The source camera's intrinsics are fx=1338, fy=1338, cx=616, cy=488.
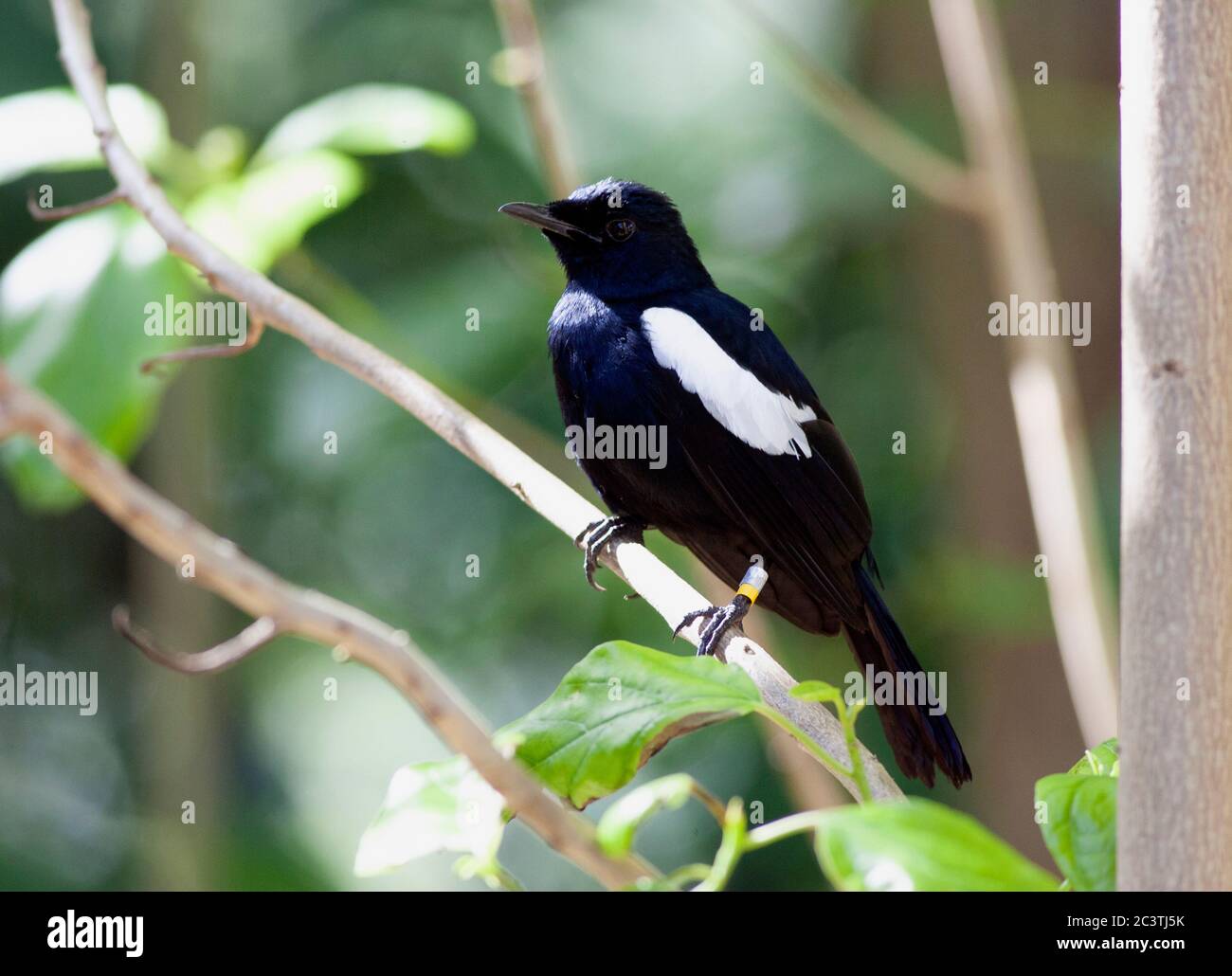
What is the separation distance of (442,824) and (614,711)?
21cm

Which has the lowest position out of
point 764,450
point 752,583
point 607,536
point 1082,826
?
point 1082,826

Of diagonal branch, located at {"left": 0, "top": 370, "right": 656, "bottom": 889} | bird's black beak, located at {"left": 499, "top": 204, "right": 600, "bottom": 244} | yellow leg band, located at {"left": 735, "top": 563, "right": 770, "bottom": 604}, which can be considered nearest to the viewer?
diagonal branch, located at {"left": 0, "top": 370, "right": 656, "bottom": 889}

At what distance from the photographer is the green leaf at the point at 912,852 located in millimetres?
916

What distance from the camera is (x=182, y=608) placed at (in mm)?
4254

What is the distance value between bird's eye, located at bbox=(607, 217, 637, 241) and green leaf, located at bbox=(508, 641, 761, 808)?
201cm

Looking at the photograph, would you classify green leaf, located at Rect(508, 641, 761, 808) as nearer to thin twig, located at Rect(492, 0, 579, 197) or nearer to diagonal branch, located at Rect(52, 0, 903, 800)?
diagonal branch, located at Rect(52, 0, 903, 800)

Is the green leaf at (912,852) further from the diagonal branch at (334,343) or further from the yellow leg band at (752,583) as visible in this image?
the yellow leg band at (752,583)

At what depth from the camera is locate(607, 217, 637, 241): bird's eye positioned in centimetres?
316

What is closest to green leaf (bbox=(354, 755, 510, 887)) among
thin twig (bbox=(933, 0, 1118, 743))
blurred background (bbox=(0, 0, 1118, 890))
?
thin twig (bbox=(933, 0, 1118, 743))

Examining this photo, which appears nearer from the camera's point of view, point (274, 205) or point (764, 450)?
point (274, 205)

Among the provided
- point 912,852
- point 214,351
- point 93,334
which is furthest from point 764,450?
point 912,852

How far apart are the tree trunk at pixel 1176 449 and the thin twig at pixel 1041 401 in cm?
166

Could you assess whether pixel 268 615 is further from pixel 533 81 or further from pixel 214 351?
pixel 533 81

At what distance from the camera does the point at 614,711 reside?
1.23 meters
